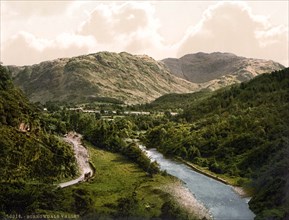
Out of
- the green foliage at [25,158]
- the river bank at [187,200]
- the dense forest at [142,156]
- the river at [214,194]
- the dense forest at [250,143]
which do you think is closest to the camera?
the green foliage at [25,158]

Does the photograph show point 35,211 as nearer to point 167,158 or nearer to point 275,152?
point 275,152

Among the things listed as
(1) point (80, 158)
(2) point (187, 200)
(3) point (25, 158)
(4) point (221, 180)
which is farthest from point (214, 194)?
(3) point (25, 158)

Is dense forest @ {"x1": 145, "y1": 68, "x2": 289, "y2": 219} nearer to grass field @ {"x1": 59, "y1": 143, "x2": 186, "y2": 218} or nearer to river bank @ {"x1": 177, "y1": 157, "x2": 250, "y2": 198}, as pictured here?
river bank @ {"x1": 177, "y1": 157, "x2": 250, "y2": 198}

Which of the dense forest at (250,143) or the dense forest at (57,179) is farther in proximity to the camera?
the dense forest at (250,143)

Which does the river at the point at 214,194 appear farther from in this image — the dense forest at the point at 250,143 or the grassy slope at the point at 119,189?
the grassy slope at the point at 119,189

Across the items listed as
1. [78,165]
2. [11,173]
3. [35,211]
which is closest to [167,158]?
[78,165]

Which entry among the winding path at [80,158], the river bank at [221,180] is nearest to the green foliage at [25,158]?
the winding path at [80,158]

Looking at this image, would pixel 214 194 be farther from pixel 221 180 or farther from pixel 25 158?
pixel 25 158
